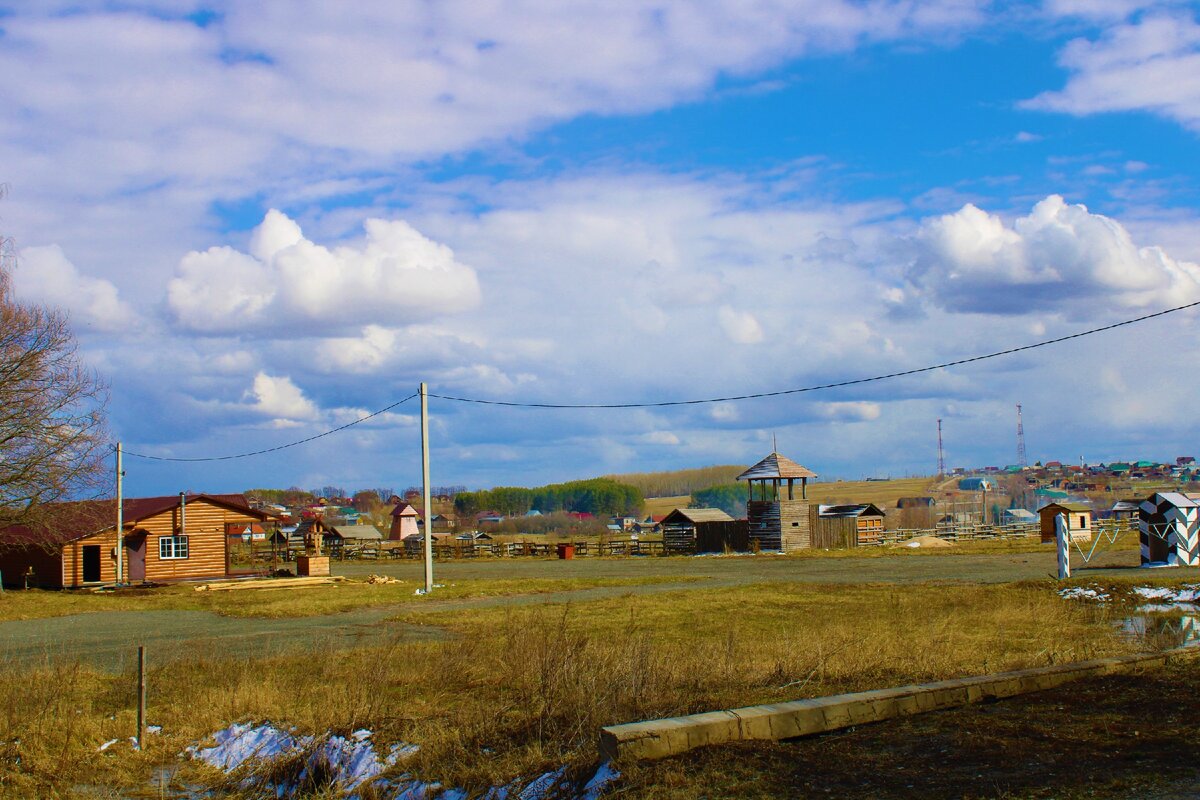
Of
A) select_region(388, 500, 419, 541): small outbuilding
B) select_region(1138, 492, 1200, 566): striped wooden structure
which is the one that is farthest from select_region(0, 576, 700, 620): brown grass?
select_region(388, 500, 419, 541): small outbuilding

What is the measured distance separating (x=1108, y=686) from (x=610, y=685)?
4.28 metres

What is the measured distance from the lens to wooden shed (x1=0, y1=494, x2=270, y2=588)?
41.8 metres

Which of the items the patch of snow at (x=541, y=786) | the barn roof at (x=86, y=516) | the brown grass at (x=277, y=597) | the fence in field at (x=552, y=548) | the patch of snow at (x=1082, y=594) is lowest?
the fence in field at (x=552, y=548)

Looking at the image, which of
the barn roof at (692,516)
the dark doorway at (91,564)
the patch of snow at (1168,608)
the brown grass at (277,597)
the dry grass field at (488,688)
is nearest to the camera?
the dry grass field at (488,688)

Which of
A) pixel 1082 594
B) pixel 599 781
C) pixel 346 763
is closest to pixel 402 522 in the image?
pixel 1082 594

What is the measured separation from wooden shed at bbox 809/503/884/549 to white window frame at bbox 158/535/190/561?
1272 inches

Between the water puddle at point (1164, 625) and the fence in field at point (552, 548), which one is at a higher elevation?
the water puddle at point (1164, 625)

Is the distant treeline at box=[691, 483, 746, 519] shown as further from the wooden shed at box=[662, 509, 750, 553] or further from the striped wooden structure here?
the striped wooden structure

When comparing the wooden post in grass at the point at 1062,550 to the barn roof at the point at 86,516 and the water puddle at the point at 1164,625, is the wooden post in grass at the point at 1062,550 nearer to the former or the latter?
the water puddle at the point at 1164,625

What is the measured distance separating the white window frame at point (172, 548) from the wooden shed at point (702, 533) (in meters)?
28.4

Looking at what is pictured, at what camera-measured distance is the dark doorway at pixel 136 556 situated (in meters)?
44.0

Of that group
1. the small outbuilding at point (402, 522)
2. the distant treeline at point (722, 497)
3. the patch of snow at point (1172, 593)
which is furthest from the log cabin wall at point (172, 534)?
the distant treeline at point (722, 497)

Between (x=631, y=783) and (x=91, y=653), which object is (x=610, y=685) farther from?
(x=91, y=653)

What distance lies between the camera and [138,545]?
44.3 meters
